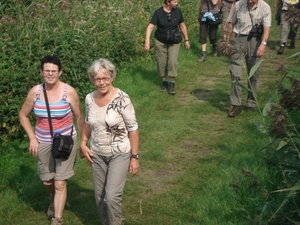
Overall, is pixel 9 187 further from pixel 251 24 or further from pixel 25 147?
pixel 251 24

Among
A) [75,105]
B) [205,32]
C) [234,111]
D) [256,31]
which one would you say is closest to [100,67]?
[75,105]

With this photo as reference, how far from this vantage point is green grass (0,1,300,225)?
18.5 ft

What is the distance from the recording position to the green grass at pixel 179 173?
18.5ft

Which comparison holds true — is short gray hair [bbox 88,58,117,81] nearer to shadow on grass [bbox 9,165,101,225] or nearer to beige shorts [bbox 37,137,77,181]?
beige shorts [bbox 37,137,77,181]

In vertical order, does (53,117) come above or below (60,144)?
above

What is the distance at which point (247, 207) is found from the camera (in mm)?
5391

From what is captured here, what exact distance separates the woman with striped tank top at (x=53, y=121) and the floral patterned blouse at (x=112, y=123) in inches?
17.0

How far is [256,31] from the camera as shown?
8.71 meters

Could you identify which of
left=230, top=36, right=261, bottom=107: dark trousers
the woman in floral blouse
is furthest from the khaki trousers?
the woman in floral blouse

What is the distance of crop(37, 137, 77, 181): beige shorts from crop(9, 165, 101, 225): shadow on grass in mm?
583

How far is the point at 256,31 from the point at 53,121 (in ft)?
14.0

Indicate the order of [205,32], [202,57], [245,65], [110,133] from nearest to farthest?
[110,133], [245,65], [202,57], [205,32]

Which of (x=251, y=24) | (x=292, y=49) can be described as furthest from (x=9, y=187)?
(x=292, y=49)

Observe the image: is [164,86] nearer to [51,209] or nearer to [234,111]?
[234,111]
